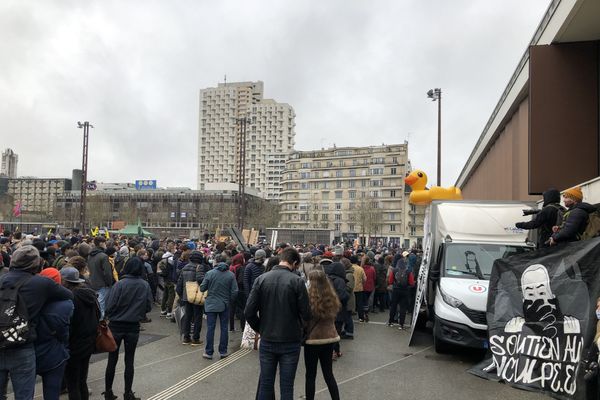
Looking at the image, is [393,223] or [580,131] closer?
[580,131]

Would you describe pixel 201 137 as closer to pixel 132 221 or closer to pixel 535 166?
pixel 132 221

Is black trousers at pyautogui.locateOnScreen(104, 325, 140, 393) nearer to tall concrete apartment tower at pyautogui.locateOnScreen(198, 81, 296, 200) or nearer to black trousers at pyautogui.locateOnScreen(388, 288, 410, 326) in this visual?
black trousers at pyautogui.locateOnScreen(388, 288, 410, 326)

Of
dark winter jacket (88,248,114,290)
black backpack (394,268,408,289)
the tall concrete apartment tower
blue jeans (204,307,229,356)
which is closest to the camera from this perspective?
blue jeans (204,307,229,356)

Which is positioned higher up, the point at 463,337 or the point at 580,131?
the point at 580,131

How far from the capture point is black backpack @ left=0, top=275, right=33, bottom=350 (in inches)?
162

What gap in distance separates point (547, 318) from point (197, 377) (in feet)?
17.0

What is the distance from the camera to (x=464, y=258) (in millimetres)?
9703

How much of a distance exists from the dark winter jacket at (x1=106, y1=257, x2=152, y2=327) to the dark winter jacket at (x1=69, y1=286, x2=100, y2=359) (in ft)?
2.63

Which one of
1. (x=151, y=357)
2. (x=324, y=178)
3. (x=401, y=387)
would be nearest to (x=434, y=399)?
(x=401, y=387)

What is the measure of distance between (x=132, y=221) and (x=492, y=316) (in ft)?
315

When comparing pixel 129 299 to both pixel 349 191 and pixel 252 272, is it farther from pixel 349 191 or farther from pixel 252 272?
pixel 349 191

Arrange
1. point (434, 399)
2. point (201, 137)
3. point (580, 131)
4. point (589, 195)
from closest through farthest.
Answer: point (434, 399)
point (589, 195)
point (580, 131)
point (201, 137)

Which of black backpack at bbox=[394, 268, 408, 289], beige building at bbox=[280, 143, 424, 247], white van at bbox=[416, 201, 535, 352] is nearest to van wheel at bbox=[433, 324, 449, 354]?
white van at bbox=[416, 201, 535, 352]

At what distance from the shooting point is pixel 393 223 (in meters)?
102
